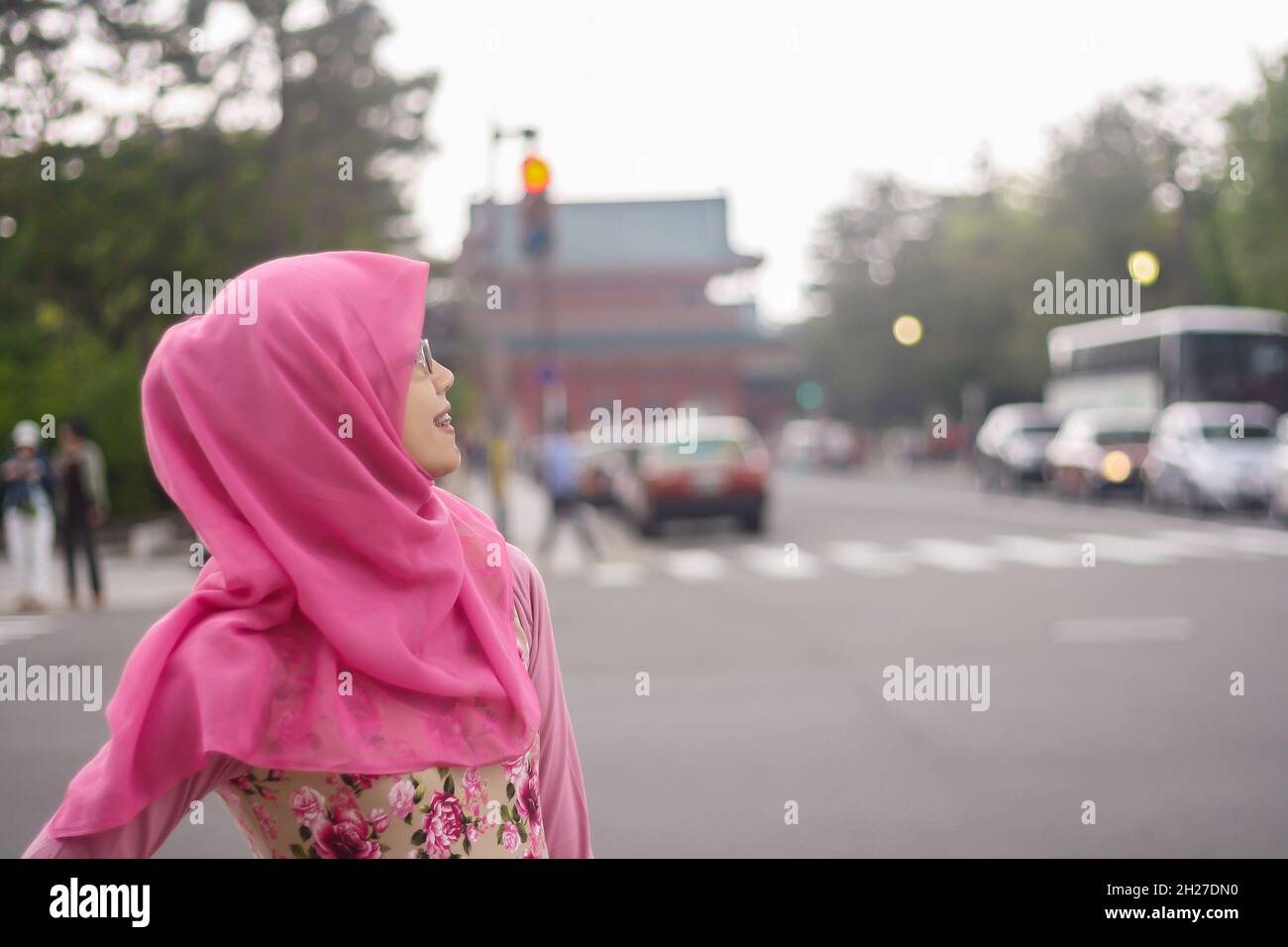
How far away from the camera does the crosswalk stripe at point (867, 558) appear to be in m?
15.7

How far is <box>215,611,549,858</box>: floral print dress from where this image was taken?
1.74 meters

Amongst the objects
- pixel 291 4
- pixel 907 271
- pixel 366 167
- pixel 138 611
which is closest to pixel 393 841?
pixel 138 611

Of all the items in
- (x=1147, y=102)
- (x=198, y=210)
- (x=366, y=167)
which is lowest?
(x=198, y=210)

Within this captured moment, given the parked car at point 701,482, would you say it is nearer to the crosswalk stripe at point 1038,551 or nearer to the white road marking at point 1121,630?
the crosswalk stripe at point 1038,551

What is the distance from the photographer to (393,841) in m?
1.74

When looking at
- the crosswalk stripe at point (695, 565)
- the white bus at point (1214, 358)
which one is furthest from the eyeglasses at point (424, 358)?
the white bus at point (1214, 358)

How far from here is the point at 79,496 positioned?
12.8 meters

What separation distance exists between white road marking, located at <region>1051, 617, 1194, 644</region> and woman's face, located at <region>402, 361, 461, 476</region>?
8.71m

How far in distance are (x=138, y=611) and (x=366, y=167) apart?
21193mm

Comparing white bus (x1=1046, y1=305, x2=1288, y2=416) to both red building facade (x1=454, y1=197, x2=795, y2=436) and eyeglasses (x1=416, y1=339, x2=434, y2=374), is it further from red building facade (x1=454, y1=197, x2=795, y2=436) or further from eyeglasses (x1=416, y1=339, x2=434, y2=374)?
red building facade (x1=454, y1=197, x2=795, y2=436)

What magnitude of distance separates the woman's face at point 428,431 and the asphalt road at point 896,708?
3.24 metres

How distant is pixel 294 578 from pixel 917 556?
52.6 ft

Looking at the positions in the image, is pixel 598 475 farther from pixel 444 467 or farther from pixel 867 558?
pixel 444 467
